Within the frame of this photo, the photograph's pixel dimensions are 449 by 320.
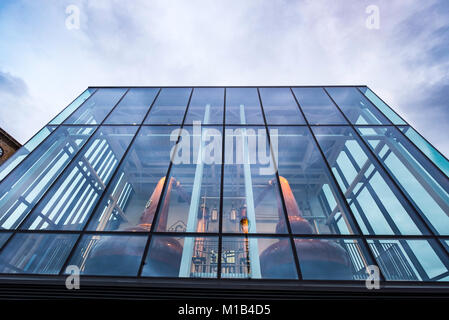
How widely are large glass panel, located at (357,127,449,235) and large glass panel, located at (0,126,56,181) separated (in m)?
13.0

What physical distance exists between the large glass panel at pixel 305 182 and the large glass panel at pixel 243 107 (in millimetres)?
1409

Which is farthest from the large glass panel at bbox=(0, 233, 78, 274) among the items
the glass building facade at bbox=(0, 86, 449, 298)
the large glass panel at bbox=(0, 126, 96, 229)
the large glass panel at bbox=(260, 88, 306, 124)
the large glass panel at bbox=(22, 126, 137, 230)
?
the large glass panel at bbox=(260, 88, 306, 124)

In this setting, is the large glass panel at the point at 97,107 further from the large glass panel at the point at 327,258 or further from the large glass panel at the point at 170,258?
the large glass panel at the point at 327,258

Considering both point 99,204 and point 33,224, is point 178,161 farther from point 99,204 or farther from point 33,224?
point 33,224

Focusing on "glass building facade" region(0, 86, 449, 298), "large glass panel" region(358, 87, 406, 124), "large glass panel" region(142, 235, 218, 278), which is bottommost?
"large glass panel" region(142, 235, 218, 278)

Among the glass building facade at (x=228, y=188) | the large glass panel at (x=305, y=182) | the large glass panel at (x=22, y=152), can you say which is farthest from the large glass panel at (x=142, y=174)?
the large glass panel at (x=305, y=182)

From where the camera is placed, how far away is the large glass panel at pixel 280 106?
9664mm

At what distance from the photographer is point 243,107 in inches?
428

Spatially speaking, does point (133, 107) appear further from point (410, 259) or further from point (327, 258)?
point (410, 259)

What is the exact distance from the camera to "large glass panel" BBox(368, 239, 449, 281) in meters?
5.09

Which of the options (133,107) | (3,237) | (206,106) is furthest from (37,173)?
(206,106)

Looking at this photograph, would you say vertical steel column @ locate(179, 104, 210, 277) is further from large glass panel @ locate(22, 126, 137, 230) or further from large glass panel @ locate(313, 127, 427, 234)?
large glass panel @ locate(313, 127, 427, 234)

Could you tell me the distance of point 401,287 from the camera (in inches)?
165
